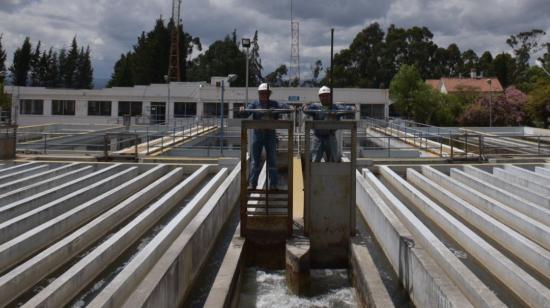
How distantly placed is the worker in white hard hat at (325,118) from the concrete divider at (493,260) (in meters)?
2.36

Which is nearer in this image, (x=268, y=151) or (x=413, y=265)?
(x=413, y=265)

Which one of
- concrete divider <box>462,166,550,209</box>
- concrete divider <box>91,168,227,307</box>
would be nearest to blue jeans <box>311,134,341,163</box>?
concrete divider <box>91,168,227,307</box>

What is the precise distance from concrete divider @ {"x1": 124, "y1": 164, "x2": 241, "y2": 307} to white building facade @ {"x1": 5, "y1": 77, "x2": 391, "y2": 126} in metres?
42.0

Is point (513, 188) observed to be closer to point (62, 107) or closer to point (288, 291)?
point (288, 291)

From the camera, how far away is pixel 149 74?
7056cm

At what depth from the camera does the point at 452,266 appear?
662 centimetres

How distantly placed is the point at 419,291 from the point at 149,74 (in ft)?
224

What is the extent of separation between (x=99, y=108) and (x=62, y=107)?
3.84 metres

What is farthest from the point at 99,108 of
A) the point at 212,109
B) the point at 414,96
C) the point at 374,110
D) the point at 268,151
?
the point at 268,151

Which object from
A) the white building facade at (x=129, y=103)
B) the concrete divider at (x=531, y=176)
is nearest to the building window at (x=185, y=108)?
the white building facade at (x=129, y=103)

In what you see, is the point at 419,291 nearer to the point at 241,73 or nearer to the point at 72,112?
the point at 72,112

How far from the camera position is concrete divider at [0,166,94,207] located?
10211 millimetres

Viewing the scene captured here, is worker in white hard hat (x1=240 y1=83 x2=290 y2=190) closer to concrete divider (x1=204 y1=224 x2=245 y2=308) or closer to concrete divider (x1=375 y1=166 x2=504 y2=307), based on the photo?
concrete divider (x1=204 y1=224 x2=245 y2=308)

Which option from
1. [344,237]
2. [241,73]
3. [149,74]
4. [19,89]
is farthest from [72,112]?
[344,237]
